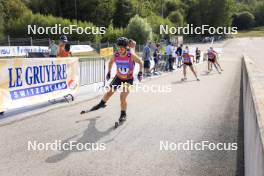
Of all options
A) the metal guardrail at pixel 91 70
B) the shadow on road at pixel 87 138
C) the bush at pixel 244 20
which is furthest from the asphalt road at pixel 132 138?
the bush at pixel 244 20

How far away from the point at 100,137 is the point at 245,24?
146 metres

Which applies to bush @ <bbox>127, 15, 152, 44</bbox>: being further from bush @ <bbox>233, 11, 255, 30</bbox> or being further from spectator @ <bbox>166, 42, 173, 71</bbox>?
bush @ <bbox>233, 11, 255, 30</bbox>

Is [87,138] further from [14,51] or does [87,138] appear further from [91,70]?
[14,51]

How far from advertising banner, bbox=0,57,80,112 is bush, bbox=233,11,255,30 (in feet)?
461

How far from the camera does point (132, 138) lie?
24.7ft

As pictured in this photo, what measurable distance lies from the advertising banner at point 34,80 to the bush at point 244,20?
14060 centimetres

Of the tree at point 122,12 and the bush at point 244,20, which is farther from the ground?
the bush at point 244,20

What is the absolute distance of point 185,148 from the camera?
276 inches

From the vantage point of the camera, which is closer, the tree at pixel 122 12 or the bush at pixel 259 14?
the tree at pixel 122 12

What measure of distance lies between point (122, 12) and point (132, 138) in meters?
70.7

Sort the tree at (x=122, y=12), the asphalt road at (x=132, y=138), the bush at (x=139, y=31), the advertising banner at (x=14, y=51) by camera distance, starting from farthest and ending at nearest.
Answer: the tree at (x=122, y=12), the bush at (x=139, y=31), the advertising banner at (x=14, y=51), the asphalt road at (x=132, y=138)

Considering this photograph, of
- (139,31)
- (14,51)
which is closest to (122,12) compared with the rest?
(139,31)

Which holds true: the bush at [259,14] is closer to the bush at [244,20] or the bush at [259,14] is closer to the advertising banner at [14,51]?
the bush at [244,20]

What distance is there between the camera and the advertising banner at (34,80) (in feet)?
30.0
